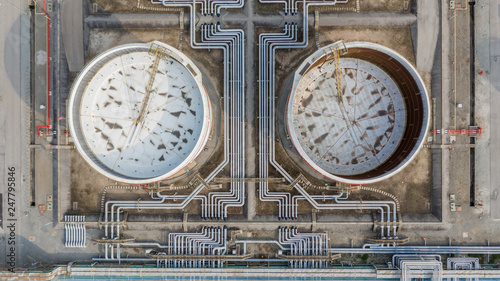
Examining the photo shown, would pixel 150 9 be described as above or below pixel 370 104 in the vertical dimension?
above

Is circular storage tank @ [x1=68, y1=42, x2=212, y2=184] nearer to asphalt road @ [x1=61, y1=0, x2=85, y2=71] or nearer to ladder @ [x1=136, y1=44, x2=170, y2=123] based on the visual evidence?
ladder @ [x1=136, y1=44, x2=170, y2=123]

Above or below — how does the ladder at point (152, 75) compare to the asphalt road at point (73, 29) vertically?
below

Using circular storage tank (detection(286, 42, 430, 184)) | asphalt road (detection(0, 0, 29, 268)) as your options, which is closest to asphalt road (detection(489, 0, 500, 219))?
circular storage tank (detection(286, 42, 430, 184))

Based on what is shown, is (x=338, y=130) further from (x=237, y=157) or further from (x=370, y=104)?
(x=237, y=157)

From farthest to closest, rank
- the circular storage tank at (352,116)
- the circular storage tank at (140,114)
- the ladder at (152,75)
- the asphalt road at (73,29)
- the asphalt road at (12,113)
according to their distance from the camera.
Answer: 1. the asphalt road at (12,113)
2. the asphalt road at (73,29)
3. the circular storage tank at (352,116)
4. the circular storage tank at (140,114)
5. the ladder at (152,75)

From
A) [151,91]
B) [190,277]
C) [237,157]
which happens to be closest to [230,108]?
[237,157]

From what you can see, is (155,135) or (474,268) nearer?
(155,135)

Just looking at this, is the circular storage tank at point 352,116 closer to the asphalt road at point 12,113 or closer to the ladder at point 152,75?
the ladder at point 152,75

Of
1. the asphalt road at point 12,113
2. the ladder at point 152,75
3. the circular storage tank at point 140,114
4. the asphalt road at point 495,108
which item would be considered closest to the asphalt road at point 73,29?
the asphalt road at point 12,113
